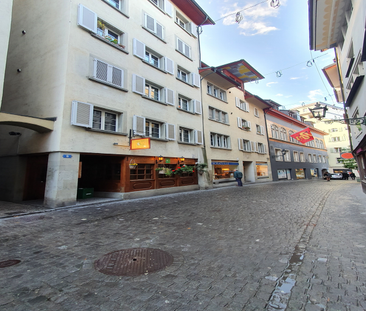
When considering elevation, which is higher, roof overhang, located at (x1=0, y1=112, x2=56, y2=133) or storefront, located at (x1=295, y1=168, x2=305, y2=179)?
roof overhang, located at (x1=0, y1=112, x2=56, y2=133)

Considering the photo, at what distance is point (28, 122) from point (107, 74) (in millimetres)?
4892

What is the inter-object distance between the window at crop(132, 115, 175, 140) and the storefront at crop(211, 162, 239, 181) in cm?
587

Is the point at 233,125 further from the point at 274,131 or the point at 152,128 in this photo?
the point at 152,128

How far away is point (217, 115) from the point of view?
68.6ft

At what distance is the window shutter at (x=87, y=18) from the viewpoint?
10656 mm

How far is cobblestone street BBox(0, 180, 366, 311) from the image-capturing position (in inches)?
89.3

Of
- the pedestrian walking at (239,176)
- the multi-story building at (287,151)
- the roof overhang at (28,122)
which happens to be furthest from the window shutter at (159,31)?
the multi-story building at (287,151)

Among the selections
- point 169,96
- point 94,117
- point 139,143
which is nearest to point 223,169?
point 169,96

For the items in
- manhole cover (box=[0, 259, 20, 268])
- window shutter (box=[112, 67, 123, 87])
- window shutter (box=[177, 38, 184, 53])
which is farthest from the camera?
window shutter (box=[177, 38, 184, 53])

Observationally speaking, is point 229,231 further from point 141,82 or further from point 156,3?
point 156,3

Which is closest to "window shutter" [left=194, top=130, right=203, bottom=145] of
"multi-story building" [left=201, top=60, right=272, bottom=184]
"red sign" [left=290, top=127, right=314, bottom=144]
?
"multi-story building" [left=201, top=60, right=272, bottom=184]

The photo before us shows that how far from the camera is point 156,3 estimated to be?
16.4 meters

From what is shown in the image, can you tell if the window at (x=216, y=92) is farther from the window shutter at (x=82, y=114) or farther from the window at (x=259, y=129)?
the window shutter at (x=82, y=114)

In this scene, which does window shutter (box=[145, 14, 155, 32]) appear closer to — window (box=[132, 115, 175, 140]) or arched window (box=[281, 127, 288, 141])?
window (box=[132, 115, 175, 140])
